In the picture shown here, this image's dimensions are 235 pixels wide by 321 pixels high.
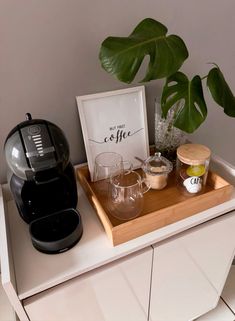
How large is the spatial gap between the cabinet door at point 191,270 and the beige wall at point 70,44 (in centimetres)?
50

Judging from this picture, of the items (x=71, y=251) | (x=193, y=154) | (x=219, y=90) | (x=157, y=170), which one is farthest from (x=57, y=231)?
(x=219, y=90)

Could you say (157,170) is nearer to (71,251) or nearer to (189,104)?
(189,104)

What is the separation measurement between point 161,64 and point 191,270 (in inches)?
31.8

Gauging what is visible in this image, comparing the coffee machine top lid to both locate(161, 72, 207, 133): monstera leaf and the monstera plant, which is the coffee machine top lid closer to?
the monstera plant

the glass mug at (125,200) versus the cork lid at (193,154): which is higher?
the cork lid at (193,154)

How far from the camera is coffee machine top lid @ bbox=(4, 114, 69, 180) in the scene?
0.68m

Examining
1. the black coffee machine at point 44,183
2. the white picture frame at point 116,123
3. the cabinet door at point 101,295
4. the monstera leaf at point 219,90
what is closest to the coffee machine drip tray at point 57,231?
the black coffee machine at point 44,183

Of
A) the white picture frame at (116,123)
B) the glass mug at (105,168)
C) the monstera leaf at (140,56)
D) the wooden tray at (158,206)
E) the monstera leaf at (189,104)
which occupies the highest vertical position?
the monstera leaf at (140,56)

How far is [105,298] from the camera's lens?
0.86 metres

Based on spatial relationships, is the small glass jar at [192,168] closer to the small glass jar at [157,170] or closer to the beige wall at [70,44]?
Result: the small glass jar at [157,170]

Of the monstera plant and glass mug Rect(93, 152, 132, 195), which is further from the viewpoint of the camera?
glass mug Rect(93, 152, 132, 195)

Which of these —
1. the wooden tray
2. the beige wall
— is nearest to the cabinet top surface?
the wooden tray

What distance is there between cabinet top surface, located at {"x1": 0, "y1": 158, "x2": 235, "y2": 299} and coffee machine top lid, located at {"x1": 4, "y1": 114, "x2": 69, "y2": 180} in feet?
0.73

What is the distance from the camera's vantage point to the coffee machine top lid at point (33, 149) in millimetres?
676
